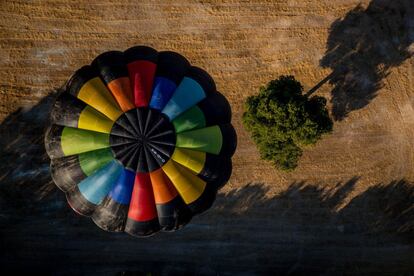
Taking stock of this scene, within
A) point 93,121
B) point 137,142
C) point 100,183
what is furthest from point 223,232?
point 93,121

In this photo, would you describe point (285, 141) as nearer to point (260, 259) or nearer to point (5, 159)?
point (260, 259)

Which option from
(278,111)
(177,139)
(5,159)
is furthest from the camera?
(5,159)

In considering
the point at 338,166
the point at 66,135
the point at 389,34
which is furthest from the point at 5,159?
the point at 389,34

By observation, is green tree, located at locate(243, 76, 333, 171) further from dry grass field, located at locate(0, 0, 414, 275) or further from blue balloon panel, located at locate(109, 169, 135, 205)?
blue balloon panel, located at locate(109, 169, 135, 205)

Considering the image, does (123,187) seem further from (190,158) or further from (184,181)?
(190,158)

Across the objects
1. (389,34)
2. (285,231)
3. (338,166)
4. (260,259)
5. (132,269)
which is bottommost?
(132,269)

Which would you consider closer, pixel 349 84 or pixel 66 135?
pixel 66 135
